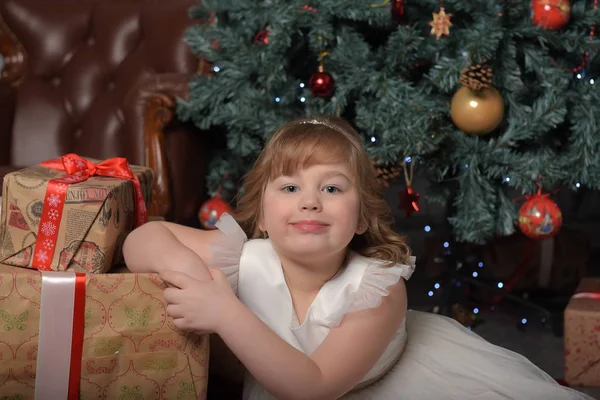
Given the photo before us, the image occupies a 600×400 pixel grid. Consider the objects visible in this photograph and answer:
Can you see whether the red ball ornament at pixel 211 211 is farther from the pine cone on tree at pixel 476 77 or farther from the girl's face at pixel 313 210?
A: the girl's face at pixel 313 210

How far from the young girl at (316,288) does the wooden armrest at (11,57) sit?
63.4 inches

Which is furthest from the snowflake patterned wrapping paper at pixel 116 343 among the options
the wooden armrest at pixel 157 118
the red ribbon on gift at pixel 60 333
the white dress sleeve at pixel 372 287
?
the wooden armrest at pixel 157 118

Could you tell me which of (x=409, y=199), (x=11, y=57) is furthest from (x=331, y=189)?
(x=11, y=57)

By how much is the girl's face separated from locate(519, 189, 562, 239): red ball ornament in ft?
3.70

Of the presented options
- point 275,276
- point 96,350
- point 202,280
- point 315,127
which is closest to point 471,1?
point 315,127

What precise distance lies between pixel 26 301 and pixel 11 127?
1.65 m

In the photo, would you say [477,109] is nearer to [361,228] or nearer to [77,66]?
[361,228]

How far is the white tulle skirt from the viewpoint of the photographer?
5.10 feet

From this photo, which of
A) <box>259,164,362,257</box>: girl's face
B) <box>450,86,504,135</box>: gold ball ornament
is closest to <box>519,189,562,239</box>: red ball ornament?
<box>450,86,504,135</box>: gold ball ornament

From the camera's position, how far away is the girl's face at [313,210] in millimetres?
1445

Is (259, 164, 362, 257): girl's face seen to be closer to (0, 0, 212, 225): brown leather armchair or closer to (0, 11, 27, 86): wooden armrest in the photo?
(0, 0, 212, 225): brown leather armchair

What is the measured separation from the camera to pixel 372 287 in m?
1.51

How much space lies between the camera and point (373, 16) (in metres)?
2.37

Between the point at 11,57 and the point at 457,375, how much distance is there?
215 cm
